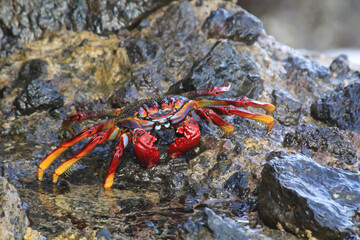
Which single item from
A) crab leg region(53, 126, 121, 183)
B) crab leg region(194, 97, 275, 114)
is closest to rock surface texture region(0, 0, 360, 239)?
crab leg region(53, 126, 121, 183)

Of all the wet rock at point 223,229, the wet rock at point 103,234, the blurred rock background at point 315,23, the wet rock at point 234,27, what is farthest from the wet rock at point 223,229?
the blurred rock background at point 315,23

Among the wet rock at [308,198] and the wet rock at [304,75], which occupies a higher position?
the wet rock at [304,75]

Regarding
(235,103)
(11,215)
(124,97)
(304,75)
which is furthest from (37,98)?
(304,75)

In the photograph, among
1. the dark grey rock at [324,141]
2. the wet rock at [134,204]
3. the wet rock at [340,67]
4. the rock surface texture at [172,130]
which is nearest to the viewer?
the rock surface texture at [172,130]

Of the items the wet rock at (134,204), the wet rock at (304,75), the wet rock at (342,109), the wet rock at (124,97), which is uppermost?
the wet rock at (304,75)

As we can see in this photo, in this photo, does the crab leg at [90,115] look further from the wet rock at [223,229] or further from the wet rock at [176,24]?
the wet rock at [223,229]

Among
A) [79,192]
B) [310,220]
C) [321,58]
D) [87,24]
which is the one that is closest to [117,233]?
[79,192]

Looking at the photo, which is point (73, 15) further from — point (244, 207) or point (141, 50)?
point (244, 207)
